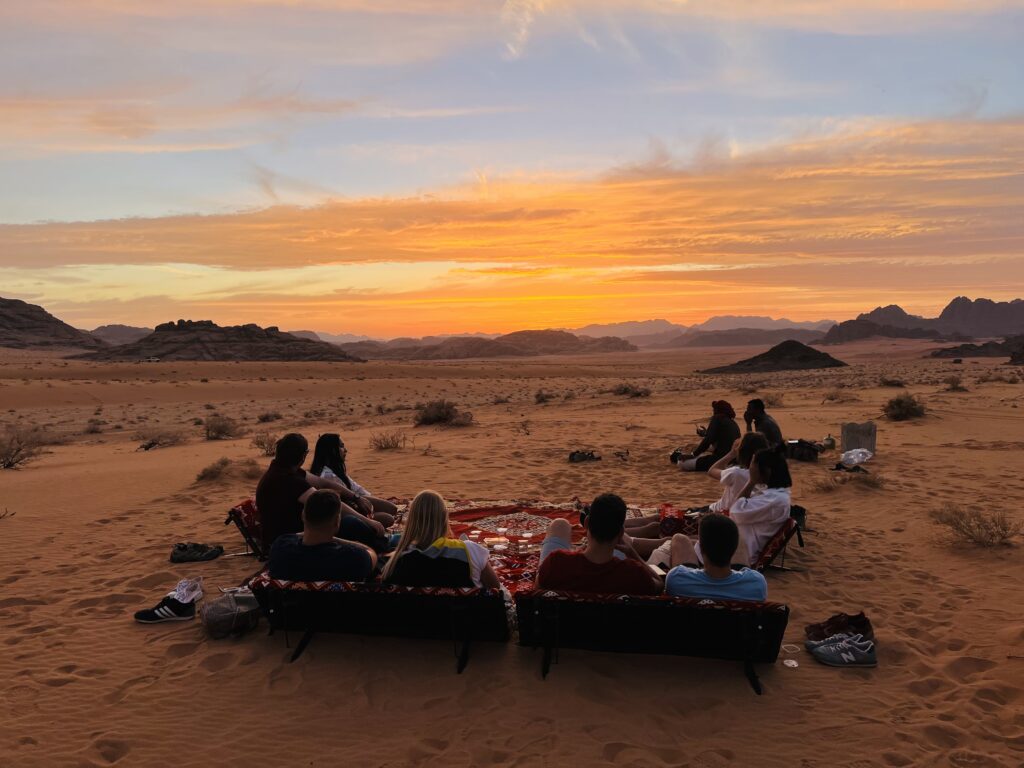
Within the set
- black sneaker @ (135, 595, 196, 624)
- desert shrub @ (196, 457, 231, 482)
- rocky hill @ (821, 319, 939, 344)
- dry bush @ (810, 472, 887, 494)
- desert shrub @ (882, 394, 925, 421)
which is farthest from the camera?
rocky hill @ (821, 319, 939, 344)

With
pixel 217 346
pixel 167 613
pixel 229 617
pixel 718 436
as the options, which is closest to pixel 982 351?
pixel 718 436

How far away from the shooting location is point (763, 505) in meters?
7.15

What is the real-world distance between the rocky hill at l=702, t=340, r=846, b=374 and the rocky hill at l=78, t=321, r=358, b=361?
2324 inches

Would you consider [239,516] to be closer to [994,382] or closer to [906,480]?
[906,480]

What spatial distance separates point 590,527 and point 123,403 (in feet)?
130

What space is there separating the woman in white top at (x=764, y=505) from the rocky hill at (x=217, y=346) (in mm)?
99520

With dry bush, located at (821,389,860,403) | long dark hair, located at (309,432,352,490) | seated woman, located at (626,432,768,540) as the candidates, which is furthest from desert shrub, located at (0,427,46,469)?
dry bush, located at (821,389,860,403)

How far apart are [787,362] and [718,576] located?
7672 cm

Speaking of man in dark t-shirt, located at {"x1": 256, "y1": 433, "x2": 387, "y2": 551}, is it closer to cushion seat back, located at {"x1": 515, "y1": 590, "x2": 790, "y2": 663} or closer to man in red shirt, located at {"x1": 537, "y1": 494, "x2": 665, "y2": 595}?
cushion seat back, located at {"x1": 515, "y1": 590, "x2": 790, "y2": 663}

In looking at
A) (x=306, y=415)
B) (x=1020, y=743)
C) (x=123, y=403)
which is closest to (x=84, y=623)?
(x=1020, y=743)

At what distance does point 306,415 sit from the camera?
28797mm

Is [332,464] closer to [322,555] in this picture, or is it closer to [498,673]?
[322,555]

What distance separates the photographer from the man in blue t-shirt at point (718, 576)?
16.8 ft

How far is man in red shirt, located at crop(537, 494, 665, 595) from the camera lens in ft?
16.8
